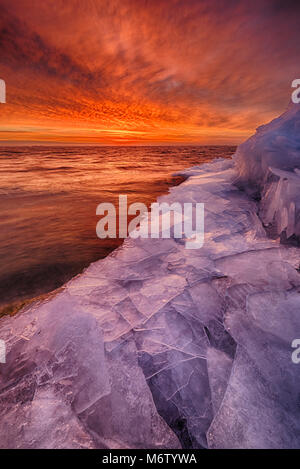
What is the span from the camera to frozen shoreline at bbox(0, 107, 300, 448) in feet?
2.96

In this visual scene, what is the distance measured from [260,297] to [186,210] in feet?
7.60

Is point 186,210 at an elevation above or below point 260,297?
above

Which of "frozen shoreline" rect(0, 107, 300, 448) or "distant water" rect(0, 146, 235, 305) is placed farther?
"distant water" rect(0, 146, 235, 305)

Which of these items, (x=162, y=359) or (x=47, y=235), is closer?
(x=162, y=359)

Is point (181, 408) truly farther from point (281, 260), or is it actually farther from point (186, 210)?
point (186, 210)

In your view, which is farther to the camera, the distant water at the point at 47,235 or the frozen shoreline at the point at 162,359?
the distant water at the point at 47,235

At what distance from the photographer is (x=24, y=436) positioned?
892 mm

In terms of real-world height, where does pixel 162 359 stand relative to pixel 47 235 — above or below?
below

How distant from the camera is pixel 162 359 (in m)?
1.18

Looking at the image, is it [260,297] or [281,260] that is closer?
[260,297]

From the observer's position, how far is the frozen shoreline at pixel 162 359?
2.96 ft
